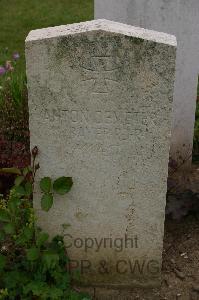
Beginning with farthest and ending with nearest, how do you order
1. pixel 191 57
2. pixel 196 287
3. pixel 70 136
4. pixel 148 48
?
1. pixel 191 57
2. pixel 196 287
3. pixel 70 136
4. pixel 148 48

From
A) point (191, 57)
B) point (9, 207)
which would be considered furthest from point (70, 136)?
point (191, 57)

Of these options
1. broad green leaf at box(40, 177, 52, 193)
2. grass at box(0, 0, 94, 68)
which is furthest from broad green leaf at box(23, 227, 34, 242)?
grass at box(0, 0, 94, 68)

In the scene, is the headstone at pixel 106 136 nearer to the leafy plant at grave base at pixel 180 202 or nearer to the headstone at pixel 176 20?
the leafy plant at grave base at pixel 180 202

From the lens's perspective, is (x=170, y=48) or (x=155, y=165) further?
(x=155, y=165)

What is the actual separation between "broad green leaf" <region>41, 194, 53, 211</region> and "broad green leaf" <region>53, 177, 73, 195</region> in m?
0.05

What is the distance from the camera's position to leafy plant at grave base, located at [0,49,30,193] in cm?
423

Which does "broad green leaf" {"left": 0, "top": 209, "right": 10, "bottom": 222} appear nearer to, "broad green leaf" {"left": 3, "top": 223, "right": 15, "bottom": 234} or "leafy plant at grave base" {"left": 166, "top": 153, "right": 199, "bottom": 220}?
"broad green leaf" {"left": 3, "top": 223, "right": 15, "bottom": 234}

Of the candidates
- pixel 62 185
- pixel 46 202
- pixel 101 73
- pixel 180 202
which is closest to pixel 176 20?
pixel 180 202

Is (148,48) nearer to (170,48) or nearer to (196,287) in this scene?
(170,48)

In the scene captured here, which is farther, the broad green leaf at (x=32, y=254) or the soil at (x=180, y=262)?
the soil at (x=180, y=262)

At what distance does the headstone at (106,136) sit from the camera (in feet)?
9.65

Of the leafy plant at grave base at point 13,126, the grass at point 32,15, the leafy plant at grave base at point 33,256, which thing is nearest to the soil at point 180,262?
the leafy plant at grave base at point 33,256

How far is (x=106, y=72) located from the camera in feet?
9.79

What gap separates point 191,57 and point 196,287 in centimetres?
169
